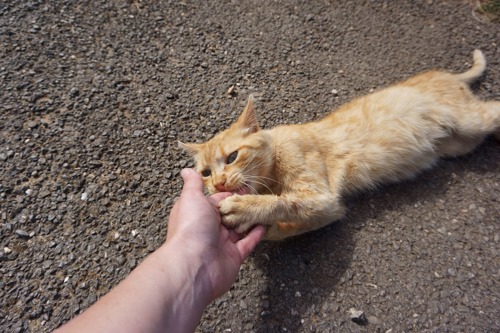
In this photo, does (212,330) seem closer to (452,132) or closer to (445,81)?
(452,132)

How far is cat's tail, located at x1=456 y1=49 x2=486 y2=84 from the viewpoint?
3.66 m

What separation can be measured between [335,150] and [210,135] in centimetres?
145

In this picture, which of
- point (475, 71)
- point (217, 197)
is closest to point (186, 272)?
point (217, 197)

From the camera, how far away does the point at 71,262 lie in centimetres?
269

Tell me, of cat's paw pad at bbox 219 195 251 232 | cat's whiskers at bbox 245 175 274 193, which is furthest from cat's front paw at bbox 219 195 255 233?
cat's whiskers at bbox 245 175 274 193

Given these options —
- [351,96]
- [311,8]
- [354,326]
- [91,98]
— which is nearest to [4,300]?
[91,98]

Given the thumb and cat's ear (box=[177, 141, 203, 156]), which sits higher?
cat's ear (box=[177, 141, 203, 156])

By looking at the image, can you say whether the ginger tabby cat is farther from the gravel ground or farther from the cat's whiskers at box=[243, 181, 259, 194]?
the gravel ground

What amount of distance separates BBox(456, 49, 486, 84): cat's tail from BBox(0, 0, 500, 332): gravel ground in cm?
17

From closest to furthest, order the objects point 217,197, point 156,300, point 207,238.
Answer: point 156,300 < point 207,238 < point 217,197

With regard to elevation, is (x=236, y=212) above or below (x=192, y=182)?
below

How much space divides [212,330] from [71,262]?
138 cm

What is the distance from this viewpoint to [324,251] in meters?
2.78

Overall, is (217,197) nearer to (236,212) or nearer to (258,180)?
(236,212)
